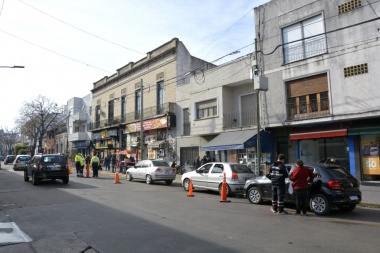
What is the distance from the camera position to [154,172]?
1833 cm

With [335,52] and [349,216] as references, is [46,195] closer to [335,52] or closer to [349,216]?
[349,216]

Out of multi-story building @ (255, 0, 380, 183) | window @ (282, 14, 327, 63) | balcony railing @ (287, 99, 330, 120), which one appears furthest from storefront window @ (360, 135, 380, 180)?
window @ (282, 14, 327, 63)

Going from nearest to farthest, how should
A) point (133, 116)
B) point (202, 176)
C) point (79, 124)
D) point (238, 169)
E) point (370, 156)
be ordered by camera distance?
point (238, 169) → point (202, 176) → point (370, 156) → point (133, 116) → point (79, 124)

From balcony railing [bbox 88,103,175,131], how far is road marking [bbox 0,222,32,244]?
20782mm

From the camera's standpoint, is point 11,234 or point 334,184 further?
point 334,184

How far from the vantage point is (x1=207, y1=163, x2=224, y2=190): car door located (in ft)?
44.8

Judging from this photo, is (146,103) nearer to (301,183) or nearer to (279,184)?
(279,184)

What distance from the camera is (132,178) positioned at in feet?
67.0

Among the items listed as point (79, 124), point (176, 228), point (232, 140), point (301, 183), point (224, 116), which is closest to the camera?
point (176, 228)

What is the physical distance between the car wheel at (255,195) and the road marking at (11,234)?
24.4 ft

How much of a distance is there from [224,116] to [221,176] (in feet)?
30.6

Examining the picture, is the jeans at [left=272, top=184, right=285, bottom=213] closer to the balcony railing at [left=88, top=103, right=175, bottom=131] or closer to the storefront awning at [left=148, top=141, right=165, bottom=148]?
the balcony railing at [left=88, top=103, right=175, bottom=131]

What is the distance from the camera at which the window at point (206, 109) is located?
23.4m

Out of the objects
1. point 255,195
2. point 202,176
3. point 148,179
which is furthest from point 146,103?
point 255,195
